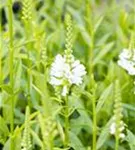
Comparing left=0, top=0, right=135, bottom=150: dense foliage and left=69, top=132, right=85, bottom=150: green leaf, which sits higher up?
left=0, top=0, right=135, bottom=150: dense foliage

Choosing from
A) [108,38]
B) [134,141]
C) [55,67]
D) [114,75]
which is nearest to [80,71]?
[55,67]

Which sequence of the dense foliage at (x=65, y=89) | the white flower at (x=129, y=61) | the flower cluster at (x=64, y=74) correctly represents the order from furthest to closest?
the white flower at (x=129, y=61)
the flower cluster at (x=64, y=74)
the dense foliage at (x=65, y=89)

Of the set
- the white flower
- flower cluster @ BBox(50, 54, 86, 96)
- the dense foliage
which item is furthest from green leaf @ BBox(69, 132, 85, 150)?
the white flower

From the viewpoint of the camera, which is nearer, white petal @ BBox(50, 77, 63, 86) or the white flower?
white petal @ BBox(50, 77, 63, 86)

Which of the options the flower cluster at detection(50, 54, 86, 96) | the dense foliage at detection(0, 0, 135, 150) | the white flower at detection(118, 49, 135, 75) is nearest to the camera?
the dense foliage at detection(0, 0, 135, 150)

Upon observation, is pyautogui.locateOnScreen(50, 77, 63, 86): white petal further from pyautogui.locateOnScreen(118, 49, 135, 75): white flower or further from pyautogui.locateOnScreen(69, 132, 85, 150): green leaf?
pyautogui.locateOnScreen(118, 49, 135, 75): white flower

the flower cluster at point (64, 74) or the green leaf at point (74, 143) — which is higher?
the flower cluster at point (64, 74)

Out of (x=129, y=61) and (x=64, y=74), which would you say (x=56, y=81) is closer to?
(x=64, y=74)

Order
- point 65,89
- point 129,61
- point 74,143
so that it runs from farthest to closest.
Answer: point 129,61 → point 74,143 → point 65,89

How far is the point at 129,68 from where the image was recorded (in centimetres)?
209

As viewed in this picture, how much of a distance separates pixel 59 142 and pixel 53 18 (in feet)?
4.14

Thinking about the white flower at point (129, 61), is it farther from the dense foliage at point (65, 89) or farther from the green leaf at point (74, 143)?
the green leaf at point (74, 143)

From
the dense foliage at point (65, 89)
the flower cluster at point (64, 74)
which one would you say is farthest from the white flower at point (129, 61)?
the flower cluster at point (64, 74)

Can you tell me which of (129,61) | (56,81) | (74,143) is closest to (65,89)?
(56,81)
